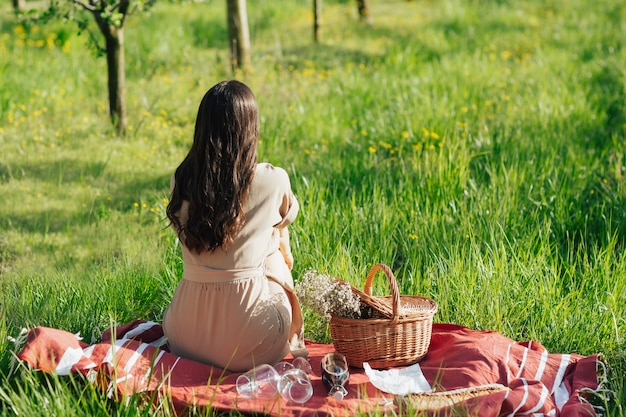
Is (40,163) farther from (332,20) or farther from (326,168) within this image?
(332,20)

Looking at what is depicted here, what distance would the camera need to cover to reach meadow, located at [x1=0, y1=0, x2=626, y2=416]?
13.2ft

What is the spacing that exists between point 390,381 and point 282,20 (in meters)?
8.53

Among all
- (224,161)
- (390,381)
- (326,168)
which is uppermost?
(224,161)

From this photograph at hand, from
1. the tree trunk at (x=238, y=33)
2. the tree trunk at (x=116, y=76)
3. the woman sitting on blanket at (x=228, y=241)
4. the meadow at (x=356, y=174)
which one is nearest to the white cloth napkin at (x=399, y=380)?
the woman sitting on blanket at (x=228, y=241)

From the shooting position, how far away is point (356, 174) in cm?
557

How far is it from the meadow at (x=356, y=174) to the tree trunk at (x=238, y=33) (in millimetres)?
186

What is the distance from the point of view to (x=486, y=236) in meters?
4.66

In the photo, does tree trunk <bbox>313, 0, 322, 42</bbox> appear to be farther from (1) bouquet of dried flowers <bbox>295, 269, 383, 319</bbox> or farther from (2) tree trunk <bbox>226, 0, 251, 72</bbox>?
(1) bouquet of dried flowers <bbox>295, 269, 383, 319</bbox>

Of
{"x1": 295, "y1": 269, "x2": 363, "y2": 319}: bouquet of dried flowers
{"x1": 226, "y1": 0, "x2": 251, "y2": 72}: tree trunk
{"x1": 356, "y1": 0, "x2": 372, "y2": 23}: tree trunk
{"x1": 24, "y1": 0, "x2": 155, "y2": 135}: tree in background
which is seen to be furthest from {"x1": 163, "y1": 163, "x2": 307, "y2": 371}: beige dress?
{"x1": 356, "y1": 0, "x2": 372, "y2": 23}: tree trunk

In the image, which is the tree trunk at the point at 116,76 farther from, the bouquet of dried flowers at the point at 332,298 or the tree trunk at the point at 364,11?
the tree trunk at the point at 364,11

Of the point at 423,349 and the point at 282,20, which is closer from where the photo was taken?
the point at 423,349

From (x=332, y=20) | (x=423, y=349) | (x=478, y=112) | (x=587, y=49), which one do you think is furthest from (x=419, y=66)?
(x=423, y=349)

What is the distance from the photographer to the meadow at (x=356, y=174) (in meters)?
4.02

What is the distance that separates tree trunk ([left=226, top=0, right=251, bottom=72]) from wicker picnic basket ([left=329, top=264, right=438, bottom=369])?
4.91m
